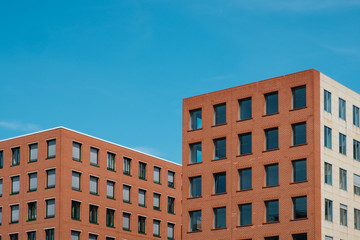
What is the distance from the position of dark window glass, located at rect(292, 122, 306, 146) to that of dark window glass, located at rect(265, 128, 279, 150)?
189 centimetres

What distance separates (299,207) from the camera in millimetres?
75062

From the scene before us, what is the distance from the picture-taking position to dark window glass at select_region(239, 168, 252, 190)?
79312 millimetres

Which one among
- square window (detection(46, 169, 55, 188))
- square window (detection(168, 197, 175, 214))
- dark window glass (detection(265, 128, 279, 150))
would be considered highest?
dark window glass (detection(265, 128, 279, 150))

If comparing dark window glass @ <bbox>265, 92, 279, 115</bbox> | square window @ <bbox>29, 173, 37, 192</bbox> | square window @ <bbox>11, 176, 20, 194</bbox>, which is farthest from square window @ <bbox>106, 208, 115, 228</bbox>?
dark window glass @ <bbox>265, 92, 279, 115</bbox>

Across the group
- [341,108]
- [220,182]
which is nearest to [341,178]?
[341,108]

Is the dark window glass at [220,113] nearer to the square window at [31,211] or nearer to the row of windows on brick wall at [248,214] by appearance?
the row of windows on brick wall at [248,214]

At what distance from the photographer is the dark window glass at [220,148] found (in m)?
82.0

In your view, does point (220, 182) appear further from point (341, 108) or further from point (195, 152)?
point (341, 108)

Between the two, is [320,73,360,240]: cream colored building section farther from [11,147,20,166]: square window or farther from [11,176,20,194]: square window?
[11,147,20,166]: square window

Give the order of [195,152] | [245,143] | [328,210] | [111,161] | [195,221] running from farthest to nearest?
[111,161]
[195,152]
[195,221]
[245,143]
[328,210]

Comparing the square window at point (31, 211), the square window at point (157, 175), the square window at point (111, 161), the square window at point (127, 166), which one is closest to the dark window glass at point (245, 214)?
the square window at point (111, 161)

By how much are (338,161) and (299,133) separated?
16.8ft

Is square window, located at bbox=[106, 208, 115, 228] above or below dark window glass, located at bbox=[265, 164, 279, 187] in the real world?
below

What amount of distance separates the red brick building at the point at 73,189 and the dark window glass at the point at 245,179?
25.7 meters
